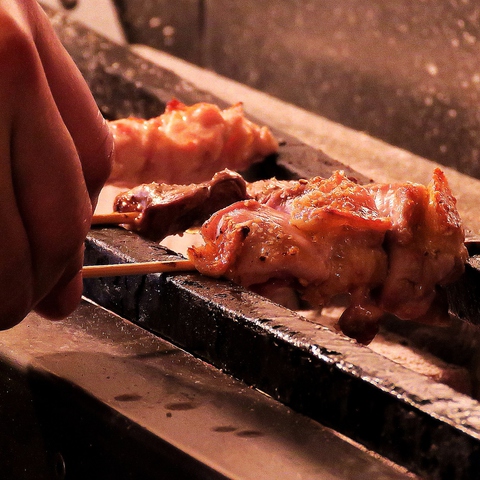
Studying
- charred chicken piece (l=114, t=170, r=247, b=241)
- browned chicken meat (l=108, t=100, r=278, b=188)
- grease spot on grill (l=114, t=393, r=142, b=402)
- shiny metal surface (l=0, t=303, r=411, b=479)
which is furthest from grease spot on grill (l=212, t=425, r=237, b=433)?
browned chicken meat (l=108, t=100, r=278, b=188)

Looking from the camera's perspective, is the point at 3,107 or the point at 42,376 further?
the point at 42,376

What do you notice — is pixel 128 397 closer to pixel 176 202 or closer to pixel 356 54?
pixel 176 202

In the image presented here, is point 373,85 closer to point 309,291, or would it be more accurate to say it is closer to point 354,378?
point 309,291

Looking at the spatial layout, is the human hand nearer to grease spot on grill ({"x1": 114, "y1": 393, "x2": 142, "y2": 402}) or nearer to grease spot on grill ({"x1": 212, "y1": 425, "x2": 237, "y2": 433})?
grease spot on grill ({"x1": 114, "y1": 393, "x2": 142, "y2": 402})


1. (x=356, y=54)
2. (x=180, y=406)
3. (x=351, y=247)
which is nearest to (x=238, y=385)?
(x=180, y=406)

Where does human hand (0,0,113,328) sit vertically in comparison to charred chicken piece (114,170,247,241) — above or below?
above

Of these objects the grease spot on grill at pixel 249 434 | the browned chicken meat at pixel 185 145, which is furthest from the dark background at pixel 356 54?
the grease spot on grill at pixel 249 434

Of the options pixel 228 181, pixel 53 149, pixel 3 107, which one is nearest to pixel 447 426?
pixel 53 149

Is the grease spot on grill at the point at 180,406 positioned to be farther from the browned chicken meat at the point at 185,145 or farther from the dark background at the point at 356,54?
the dark background at the point at 356,54
